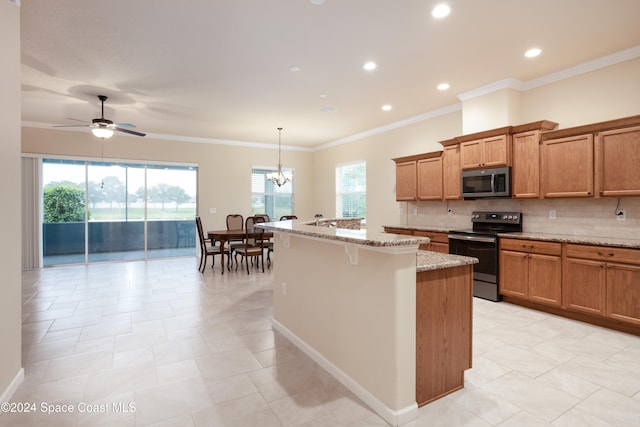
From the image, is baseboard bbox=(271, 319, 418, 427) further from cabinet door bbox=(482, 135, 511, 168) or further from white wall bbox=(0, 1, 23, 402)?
cabinet door bbox=(482, 135, 511, 168)

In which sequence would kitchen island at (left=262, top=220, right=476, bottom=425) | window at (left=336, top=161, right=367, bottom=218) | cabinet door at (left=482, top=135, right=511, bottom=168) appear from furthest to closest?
window at (left=336, top=161, right=367, bottom=218)
cabinet door at (left=482, top=135, right=511, bottom=168)
kitchen island at (left=262, top=220, right=476, bottom=425)

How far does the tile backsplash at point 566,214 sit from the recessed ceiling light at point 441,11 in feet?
8.93

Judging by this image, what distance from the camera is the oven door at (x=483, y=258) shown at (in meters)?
4.30

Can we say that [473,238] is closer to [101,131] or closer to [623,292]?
[623,292]

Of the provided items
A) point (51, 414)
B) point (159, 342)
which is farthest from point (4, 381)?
point (159, 342)

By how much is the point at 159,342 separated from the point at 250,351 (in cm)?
91

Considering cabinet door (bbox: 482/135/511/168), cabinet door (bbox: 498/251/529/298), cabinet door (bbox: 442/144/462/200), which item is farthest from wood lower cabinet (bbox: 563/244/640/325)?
cabinet door (bbox: 442/144/462/200)

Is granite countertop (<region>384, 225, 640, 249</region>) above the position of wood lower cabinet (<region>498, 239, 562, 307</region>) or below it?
above

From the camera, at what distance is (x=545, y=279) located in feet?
12.5

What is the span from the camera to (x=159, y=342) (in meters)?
3.12

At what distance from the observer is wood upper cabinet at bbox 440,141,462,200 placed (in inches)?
198

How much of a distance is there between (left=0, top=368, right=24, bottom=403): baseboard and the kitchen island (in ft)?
6.68

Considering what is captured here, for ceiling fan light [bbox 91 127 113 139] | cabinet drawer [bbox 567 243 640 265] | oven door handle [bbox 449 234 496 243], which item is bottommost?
cabinet drawer [bbox 567 243 640 265]

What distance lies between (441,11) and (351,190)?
550 centimetres
